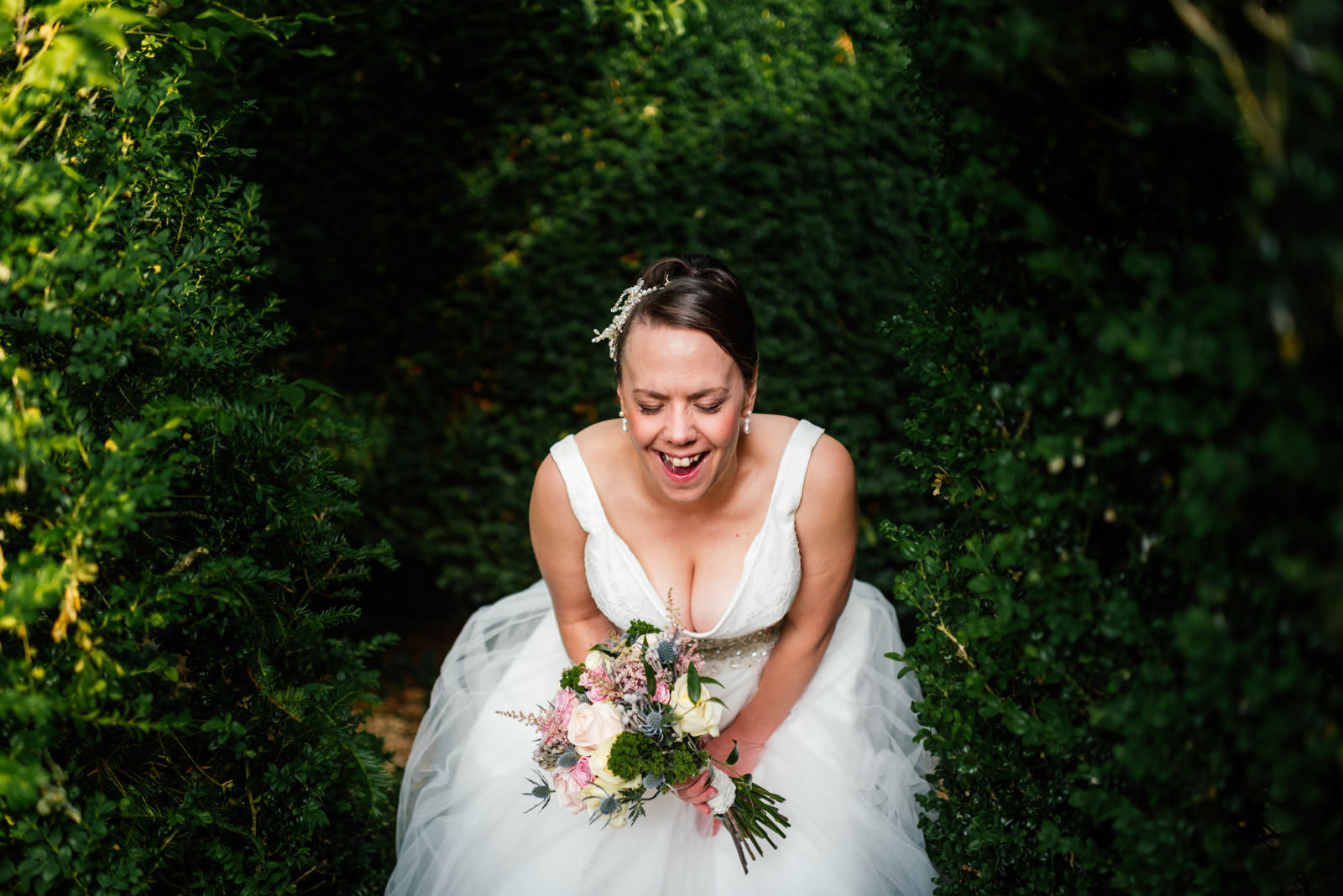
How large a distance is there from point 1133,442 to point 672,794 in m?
1.68

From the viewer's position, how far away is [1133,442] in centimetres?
126

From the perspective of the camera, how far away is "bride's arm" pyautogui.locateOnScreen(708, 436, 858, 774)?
259 cm

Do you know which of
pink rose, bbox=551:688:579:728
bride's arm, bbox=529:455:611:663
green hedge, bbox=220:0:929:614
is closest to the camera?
pink rose, bbox=551:688:579:728

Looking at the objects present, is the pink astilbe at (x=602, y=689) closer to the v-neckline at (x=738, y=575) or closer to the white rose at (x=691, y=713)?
the white rose at (x=691, y=713)

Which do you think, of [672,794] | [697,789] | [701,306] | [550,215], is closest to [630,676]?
[697,789]

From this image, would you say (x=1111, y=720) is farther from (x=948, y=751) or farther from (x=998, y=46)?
(x=998, y=46)

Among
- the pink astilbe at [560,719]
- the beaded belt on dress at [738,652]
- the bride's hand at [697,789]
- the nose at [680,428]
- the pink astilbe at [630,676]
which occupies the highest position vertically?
the nose at [680,428]

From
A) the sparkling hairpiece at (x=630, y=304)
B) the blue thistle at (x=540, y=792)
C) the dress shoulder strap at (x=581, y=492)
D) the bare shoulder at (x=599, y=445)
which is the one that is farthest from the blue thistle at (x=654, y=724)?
the sparkling hairpiece at (x=630, y=304)

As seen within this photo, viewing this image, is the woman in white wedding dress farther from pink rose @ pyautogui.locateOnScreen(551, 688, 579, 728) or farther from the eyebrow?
pink rose @ pyautogui.locateOnScreen(551, 688, 579, 728)

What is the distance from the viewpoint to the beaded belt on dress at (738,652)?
8.79ft

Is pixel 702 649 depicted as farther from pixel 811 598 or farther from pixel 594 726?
pixel 594 726

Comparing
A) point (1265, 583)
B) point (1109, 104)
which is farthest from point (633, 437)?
point (1265, 583)

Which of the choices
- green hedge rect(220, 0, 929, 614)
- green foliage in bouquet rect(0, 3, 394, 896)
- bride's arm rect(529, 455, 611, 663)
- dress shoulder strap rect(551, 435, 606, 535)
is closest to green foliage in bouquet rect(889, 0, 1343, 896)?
dress shoulder strap rect(551, 435, 606, 535)

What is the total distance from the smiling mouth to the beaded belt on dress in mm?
643
